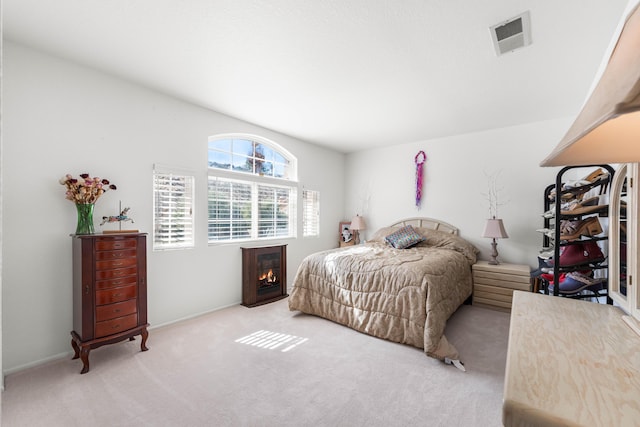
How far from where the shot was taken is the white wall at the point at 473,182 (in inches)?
157

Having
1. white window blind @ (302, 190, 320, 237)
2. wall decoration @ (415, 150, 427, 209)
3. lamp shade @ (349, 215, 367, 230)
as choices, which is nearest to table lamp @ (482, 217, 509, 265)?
wall decoration @ (415, 150, 427, 209)

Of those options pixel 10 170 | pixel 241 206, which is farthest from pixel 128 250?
pixel 241 206

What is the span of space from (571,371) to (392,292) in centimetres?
204

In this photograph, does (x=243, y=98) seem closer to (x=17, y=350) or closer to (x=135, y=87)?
(x=135, y=87)

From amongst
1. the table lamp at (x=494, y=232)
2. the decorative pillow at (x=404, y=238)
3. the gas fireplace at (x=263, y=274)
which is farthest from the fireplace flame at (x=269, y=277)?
the table lamp at (x=494, y=232)

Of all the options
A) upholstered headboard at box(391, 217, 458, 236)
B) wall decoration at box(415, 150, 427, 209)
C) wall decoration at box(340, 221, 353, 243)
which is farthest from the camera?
wall decoration at box(340, 221, 353, 243)

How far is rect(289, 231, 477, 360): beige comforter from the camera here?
8.62ft

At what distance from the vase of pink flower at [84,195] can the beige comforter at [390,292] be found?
2.16 m

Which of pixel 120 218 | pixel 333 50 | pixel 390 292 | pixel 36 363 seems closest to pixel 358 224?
pixel 390 292

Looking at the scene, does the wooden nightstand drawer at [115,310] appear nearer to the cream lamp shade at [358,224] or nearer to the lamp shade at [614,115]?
the lamp shade at [614,115]

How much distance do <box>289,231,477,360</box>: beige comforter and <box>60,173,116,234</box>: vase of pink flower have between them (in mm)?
2161

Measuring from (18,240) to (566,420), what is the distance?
11.3 feet

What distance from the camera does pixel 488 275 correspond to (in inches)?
149

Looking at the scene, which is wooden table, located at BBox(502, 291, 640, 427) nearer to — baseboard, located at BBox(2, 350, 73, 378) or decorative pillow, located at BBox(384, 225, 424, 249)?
decorative pillow, located at BBox(384, 225, 424, 249)
